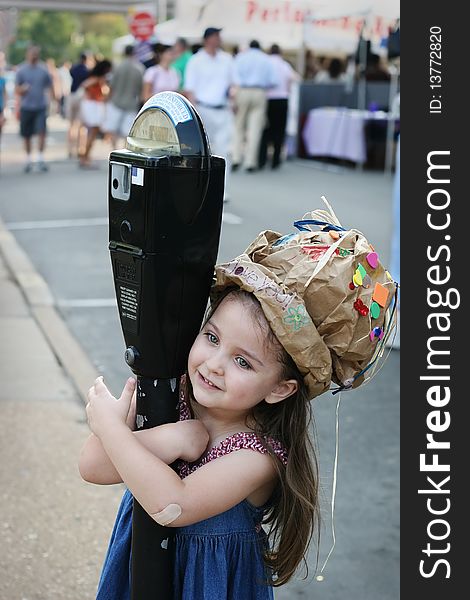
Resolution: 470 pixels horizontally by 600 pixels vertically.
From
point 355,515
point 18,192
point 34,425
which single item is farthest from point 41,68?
point 355,515

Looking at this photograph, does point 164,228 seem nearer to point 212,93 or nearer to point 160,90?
point 212,93

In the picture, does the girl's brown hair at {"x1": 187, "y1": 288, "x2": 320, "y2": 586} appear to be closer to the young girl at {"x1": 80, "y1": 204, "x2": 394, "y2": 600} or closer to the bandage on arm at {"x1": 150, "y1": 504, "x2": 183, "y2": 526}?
the young girl at {"x1": 80, "y1": 204, "x2": 394, "y2": 600}

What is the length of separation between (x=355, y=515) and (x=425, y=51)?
1935 mm

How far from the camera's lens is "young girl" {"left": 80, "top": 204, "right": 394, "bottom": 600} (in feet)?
6.34

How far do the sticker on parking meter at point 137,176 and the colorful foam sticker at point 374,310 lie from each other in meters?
0.51

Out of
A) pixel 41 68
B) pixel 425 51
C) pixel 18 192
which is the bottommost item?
pixel 18 192

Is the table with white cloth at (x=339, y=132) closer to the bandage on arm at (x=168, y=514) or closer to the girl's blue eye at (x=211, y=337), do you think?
the girl's blue eye at (x=211, y=337)

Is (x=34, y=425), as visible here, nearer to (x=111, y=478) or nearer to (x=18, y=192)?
(x=111, y=478)

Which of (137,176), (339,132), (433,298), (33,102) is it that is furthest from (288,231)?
(137,176)

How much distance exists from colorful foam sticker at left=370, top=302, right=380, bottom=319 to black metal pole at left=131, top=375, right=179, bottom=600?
1.37 feet

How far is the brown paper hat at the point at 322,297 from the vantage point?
1931 mm

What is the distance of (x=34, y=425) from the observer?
4863 millimetres

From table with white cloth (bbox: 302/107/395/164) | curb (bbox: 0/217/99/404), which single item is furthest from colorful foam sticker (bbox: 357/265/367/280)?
table with white cloth (bbox: 302/107/395/164)

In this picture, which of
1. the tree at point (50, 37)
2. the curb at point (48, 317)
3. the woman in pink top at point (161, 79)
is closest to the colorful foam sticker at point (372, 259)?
the curb at point (48, 317)
